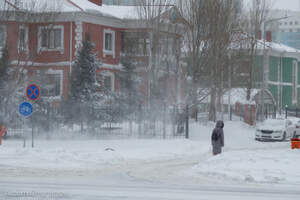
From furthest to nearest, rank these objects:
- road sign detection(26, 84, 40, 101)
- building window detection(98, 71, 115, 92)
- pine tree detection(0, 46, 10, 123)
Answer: building window detection(98, 71, 115, 92), pine tree detection(0, 46, 10, 123), road sign detection(26, 84, 40, 101)

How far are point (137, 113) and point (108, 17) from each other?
13435 millimetres

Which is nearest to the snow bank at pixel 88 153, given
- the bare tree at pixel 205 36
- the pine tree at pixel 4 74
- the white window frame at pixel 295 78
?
the pine tree at pixel 4 74

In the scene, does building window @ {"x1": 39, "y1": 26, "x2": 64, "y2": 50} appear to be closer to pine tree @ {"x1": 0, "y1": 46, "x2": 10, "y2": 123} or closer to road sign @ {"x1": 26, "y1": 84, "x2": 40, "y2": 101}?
A: pine tree @ {"x1": 0, "y1": 46, "x2": 10, "y2": 123}

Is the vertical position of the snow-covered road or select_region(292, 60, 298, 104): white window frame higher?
select_region(292, 60, 298, 104): white window frame

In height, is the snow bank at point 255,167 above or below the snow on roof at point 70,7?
below

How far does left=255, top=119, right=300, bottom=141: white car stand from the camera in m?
35.4

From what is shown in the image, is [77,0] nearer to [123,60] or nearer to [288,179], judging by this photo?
[123,60]

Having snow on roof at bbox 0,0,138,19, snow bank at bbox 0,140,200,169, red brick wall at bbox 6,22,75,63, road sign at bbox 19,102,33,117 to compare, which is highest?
snow on roof at bbox 0,0,138,19

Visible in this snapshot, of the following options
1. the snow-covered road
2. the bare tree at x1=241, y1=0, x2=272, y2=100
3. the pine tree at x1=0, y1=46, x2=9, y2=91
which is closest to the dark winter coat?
the snow-covered road

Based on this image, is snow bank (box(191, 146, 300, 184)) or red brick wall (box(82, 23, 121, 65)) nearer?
snow bank (box(191, 146, 300, 184))

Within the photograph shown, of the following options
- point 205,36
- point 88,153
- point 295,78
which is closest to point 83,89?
point 205,36

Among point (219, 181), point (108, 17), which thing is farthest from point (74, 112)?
point (219, 181)

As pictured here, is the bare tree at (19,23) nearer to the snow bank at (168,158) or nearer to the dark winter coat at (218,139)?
the snow bank at (168,158)

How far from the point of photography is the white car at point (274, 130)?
3544 centimetres
